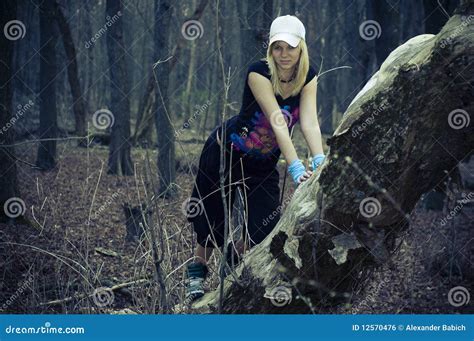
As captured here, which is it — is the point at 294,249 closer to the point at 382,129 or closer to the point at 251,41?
the point at 382,129

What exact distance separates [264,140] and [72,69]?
9.66 meters

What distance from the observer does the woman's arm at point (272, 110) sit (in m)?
3.66

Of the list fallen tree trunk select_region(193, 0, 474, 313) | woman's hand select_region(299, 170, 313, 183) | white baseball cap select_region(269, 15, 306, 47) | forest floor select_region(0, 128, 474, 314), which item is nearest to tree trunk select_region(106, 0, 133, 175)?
forest floor select_region(0, 128, 474, 314)

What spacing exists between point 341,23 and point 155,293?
18.5 meters

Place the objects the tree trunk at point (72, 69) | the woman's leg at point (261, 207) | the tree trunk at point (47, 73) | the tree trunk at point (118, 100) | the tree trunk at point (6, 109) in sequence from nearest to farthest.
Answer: the woman's leg at point (261, 207)
the tree trunk at point (6, 109)
the tree trunk at point (118, 100)
the tree trunk at point (47, 73)
the tree trunk at point (72, 69)

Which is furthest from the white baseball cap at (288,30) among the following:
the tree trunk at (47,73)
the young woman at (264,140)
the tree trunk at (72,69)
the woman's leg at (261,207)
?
the tree trunk at (72,69)

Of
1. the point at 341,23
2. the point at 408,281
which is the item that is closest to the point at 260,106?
the point at 408,281

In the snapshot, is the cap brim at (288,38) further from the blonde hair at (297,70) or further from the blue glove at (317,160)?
the blue glove at (317,160)

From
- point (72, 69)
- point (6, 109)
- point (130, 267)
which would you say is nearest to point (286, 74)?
point (130, 267)

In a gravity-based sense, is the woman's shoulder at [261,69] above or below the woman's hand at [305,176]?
above

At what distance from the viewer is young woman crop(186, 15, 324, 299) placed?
3.68 meters

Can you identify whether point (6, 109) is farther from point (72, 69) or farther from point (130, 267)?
point (72, 69)

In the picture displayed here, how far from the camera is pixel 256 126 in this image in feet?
12.8

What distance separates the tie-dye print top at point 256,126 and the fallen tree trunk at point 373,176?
482 mm
